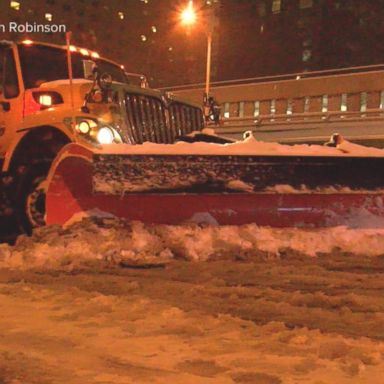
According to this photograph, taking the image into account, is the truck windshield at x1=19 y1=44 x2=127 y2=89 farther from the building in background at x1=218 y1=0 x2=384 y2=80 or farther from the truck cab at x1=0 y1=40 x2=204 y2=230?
the building in background at x1=218 y1=0 x2=384 y2=80

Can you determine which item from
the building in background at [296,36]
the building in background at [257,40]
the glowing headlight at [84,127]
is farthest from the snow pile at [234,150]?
the building in background at [296,36]

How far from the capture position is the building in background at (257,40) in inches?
1433

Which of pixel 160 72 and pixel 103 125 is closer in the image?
pixel 103 125

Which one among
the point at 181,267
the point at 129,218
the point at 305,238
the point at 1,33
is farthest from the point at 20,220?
the point at 1,33

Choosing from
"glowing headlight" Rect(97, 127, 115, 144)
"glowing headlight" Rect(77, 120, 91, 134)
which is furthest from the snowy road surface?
"glowing headlight" Rect(77, 120, 91, 134)

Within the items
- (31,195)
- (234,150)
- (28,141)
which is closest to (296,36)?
(28,141)

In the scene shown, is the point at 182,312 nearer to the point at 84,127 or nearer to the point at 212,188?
the point at 212,188

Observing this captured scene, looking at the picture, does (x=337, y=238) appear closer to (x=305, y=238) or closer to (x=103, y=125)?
(x=305, y=238)

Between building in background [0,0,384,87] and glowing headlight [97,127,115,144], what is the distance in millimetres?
26870

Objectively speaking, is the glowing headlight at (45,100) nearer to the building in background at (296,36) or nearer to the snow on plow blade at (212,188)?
the snow on plow blade at (212,188)

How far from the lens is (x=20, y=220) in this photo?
23.9 feet

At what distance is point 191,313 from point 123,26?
182 ft

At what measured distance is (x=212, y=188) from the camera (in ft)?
19.5

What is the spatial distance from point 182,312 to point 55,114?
12.0 feet
